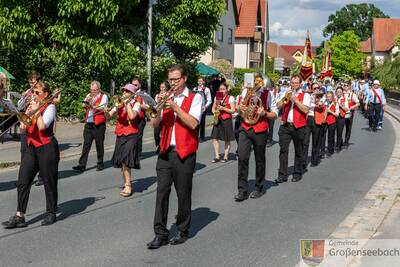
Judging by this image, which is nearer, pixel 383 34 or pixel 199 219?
pixel 199 219

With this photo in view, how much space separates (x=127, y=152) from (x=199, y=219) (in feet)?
6.66

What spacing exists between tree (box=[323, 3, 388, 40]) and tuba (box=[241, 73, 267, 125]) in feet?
334

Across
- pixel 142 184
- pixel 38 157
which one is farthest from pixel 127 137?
pixel 38 157

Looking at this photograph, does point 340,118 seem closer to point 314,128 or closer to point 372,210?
point 314,128

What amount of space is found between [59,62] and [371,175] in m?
12.4

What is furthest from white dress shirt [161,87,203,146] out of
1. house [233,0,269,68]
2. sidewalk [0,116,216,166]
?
house [233,0,269,68]

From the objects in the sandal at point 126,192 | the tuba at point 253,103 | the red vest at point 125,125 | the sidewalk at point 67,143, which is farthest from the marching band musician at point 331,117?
the sandal at point 126,192

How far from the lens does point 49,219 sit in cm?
697

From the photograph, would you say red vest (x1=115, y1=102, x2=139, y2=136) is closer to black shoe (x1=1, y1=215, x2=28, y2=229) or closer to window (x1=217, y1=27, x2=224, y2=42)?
black shoe (x1=1, y1=215, x2=28, y2=229)

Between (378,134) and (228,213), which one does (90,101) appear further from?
(378,134)

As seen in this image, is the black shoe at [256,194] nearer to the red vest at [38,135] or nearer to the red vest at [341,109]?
the red vest at [38,135]

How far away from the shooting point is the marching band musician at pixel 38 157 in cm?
681

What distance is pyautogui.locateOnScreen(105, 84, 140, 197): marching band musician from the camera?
879 cm

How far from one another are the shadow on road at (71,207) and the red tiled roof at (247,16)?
179 feet
